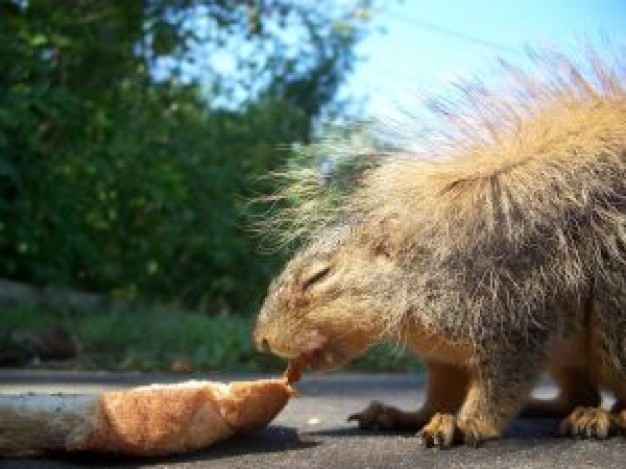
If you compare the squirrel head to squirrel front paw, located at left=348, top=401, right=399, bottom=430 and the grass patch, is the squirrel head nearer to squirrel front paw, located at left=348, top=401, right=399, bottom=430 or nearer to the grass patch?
squirrel front paw, located at left=348, top=401, right=399, bottom=430

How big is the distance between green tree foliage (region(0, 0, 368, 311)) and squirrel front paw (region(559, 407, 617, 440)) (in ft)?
21.1

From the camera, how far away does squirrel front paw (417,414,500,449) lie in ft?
10.8

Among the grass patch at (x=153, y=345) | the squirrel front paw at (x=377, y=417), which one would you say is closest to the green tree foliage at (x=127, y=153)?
the grass patch at (x=153, y=345)

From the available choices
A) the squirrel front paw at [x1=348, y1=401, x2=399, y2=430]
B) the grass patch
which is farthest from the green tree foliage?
the squirrel front paw at [x1=348, y1=401, x2=399, y2=430]

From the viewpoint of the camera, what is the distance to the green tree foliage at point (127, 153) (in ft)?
35.6

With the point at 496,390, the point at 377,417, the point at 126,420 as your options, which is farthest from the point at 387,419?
the point at 126,420

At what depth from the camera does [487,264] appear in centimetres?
336

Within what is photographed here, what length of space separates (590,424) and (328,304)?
88 cm

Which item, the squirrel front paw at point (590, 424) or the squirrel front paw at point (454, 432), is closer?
the squirrel front paw at point (454, 432)

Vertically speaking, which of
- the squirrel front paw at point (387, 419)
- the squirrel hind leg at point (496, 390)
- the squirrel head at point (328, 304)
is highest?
the squirrel head at point (328, 304)

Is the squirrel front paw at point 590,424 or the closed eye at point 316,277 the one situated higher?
the closed eye at point 316,277

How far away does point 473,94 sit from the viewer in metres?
3.94

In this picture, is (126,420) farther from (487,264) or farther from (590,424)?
(590,424)

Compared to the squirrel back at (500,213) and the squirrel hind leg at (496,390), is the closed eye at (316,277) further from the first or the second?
the squirrel hind leg at (496,390)
